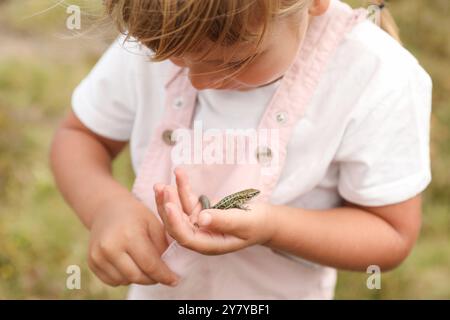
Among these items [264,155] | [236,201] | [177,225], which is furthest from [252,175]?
[177,225]

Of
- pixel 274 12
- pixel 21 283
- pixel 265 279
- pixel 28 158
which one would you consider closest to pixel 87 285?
pixel 21 283

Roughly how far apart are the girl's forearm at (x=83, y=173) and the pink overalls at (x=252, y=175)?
2.7 inches

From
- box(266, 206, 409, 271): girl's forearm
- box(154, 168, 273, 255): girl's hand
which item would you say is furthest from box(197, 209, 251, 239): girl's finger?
box(266, 206, 409, 271): girl's forearm

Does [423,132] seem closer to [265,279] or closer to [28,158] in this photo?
[265,279]

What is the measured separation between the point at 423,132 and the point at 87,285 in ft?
4.38

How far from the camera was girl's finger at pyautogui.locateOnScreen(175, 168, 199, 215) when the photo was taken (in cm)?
118

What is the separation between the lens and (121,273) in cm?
135

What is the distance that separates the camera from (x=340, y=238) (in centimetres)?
142

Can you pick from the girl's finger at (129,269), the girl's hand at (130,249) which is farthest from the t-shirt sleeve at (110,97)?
the girl's finger at (129,269)

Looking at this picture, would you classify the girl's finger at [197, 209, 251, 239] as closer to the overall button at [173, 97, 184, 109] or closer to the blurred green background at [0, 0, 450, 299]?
the overall button at [173, 97, 184, 109]

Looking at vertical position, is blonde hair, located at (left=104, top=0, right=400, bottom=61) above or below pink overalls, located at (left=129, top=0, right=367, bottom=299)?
above

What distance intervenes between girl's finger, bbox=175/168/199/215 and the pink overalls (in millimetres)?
144

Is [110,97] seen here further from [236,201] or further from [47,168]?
[47,168]

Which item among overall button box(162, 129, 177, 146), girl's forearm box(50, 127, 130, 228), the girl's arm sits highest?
overall button box(162, 129, 177, 146)
